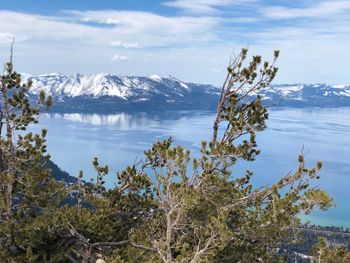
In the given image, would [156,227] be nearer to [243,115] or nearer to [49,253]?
[49,253]

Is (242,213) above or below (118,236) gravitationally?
above

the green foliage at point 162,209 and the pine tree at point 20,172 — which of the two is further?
the pine tree at point 20,172

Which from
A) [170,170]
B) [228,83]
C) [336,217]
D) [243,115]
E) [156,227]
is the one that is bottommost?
[336,217]

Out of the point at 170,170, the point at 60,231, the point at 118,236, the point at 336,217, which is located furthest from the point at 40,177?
the point at 336,217

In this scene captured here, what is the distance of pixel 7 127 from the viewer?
14484mm

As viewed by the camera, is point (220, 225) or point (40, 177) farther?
point (40, 177)

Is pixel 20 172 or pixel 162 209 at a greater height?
pixel 20 172

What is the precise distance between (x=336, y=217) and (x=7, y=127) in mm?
194969

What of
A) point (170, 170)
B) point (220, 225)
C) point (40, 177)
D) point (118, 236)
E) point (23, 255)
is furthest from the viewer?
point (118, 236)

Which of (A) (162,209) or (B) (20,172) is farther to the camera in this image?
(B) (20,172)

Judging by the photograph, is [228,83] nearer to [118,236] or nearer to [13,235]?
[118,236]

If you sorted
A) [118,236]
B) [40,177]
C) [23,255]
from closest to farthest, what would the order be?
[23,255]
[40,177]
[118,236]

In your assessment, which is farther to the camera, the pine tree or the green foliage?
the pine tree

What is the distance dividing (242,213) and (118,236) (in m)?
5.45
